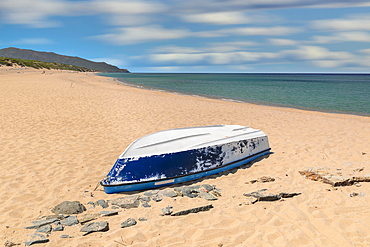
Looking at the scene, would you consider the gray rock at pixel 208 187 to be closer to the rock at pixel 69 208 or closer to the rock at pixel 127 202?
the rock at pixel 127 202

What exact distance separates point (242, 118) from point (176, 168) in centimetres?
837

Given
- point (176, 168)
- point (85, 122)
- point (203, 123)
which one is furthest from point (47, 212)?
point (203, 123)

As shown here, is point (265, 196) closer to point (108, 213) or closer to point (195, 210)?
point (195, 210)

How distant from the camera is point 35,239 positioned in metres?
3.20

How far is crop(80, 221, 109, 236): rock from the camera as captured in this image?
344cm

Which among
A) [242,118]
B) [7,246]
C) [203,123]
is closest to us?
[7,246]

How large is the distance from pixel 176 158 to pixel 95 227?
6.63 feet

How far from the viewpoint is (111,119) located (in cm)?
1103

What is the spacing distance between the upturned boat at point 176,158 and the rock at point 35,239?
145 centimetres

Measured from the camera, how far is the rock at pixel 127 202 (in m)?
4.16

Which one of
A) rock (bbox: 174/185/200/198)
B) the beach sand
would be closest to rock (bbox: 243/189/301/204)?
the beach sand

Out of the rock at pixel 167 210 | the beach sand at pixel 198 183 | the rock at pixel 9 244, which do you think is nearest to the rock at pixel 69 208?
the beach sand at pixel 198 183

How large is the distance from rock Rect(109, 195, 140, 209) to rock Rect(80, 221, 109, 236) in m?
0.59

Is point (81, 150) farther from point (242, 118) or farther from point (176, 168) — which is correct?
point (242, 118)
